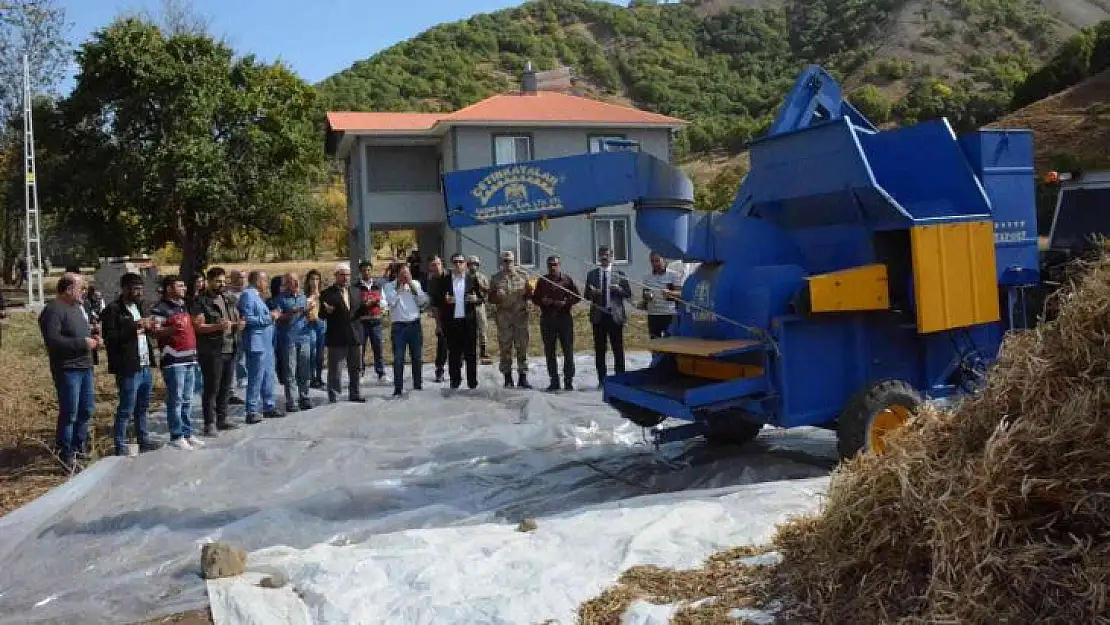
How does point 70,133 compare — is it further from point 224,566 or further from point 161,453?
point 224,566

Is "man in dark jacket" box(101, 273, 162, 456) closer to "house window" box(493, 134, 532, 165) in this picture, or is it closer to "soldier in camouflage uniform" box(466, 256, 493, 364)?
"soldier in camouflage uniform" box(466, 256, 493, 364)

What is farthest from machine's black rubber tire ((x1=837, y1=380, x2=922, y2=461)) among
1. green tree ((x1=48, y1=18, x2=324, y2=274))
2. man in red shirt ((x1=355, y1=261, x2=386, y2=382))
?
green tree ((x1=48, y1=18, x2=324, y2=274))

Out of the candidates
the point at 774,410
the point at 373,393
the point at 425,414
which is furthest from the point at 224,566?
the point at 373,393

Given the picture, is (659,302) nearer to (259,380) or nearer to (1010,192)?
(259,380)

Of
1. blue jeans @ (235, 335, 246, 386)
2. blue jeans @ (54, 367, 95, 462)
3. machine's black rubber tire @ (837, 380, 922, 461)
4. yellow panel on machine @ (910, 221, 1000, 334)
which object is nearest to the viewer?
machine's black rubber tire @ (837, 380, 922, 461)

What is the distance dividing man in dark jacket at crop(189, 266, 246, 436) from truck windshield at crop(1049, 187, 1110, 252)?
8332 mm

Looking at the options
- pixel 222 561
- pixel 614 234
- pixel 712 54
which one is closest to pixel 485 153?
pixel 614 234

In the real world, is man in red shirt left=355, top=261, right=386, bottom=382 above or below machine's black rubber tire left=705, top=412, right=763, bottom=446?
above

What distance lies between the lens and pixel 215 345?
9.37 m

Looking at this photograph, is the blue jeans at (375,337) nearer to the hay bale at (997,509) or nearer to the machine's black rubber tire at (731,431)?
the machine's black rubber tire at (731,431)

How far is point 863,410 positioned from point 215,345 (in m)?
6.22

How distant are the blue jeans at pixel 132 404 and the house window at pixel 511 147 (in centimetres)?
2048

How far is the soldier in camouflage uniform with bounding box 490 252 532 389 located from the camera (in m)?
11.8

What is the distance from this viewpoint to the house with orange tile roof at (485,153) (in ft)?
92.1
